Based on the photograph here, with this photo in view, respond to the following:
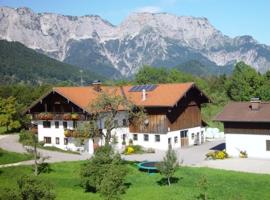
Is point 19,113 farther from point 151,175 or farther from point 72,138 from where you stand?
point 151,175

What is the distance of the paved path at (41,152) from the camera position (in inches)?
1868

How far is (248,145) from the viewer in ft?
156

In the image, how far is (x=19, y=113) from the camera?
71.0 m

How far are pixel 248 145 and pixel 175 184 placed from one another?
1480 centimetres

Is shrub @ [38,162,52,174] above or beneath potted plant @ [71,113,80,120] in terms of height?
beneath

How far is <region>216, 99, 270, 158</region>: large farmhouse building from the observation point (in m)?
46.7

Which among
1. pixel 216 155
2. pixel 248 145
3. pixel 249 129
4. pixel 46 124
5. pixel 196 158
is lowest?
pixel 196 158

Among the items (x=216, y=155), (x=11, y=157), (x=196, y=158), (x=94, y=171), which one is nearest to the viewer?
(x=94, y=171)

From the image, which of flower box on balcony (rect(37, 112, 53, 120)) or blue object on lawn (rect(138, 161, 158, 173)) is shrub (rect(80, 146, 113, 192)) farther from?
flower box on balcony (rect(37, 112, 53, 120))

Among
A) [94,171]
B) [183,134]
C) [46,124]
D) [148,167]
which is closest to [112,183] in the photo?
[94,171]

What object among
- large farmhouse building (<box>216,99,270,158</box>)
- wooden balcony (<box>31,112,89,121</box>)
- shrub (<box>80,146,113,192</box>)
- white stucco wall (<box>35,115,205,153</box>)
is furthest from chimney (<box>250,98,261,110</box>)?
shrub (<box>80,146,113,192</box>)

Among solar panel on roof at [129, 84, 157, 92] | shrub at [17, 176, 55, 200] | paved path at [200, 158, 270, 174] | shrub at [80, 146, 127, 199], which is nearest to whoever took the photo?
shrub at [17, 176, 55, 200]

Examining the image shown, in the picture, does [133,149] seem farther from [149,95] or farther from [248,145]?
[248,145]

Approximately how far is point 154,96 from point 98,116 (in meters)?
10.3
